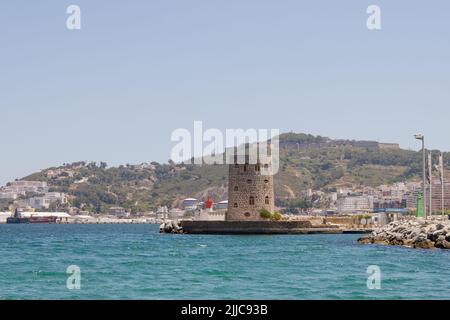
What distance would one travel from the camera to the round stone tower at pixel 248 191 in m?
78.0

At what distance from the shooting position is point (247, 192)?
3076 inches

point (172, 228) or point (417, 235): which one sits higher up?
point (417, 235)

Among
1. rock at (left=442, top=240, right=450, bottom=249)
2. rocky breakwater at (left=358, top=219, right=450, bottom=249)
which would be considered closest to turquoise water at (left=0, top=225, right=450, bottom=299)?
rocky breakwater at (left=358, top=219, right=450, bottom=249)

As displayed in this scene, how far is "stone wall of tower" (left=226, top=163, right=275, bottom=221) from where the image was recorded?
78.0 metres

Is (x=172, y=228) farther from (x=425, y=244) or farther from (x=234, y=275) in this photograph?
(x=234, y=275)

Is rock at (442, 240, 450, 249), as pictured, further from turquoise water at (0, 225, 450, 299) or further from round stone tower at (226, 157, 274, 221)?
round stone tower at (226, 157, 274, 221)

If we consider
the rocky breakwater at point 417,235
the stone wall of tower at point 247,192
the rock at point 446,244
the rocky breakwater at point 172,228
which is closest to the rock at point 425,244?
the rocky breakwater at point 417,235

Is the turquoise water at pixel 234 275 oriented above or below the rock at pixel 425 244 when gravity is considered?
below

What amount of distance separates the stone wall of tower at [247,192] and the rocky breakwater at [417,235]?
19223 mm

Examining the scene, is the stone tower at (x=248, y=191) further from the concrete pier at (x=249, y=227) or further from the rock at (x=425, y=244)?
the rock at (x=425, y=244)

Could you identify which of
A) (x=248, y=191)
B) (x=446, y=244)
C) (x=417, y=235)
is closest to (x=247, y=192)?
(x=248, y=191)

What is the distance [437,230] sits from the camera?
4784cm

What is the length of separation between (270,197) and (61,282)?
161ft
